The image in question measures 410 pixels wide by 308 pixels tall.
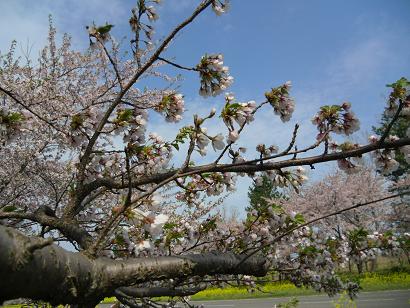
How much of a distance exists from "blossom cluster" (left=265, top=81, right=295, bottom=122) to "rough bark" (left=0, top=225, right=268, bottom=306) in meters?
1.10

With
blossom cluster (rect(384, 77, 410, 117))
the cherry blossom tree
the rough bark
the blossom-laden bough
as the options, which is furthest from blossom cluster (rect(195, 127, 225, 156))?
the cherry blossom tree

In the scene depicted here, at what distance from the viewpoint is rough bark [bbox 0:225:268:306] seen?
0.82 metres

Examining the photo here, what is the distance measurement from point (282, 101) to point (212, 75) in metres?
0.48

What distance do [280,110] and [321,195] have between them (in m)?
27.5

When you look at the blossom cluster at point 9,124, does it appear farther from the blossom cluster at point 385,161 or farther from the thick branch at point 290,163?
the blossom cluster at point 385,161

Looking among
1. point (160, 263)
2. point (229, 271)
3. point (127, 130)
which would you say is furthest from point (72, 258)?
point (127, 130)

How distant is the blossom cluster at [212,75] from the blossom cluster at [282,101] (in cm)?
28

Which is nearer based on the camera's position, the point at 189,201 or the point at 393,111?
the point at 393,111

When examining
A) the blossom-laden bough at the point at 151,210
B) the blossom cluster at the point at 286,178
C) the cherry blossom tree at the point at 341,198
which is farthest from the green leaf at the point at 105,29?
the cherry blossom tree at the point at 341,198

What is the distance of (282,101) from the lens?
227 cm

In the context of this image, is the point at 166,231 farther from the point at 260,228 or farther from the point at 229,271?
the point at 229,271

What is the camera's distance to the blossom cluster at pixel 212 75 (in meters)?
2.21

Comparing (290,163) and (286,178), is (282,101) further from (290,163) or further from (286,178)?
(290,163)

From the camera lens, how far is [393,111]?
6.88ft
